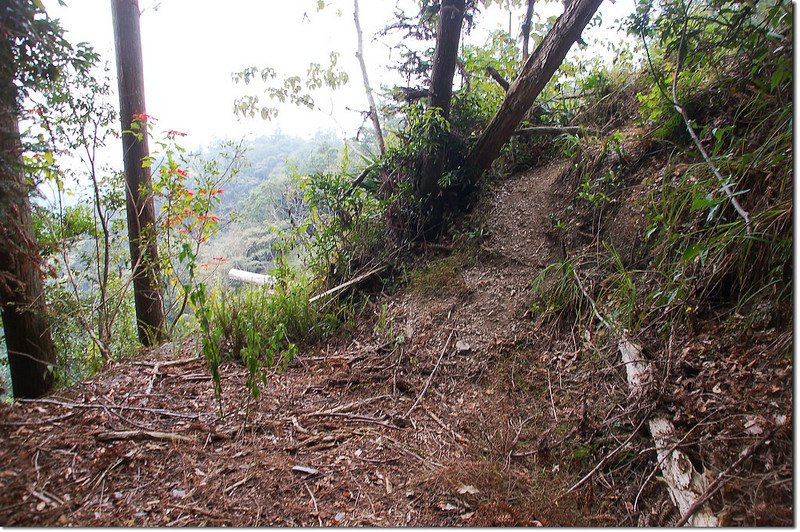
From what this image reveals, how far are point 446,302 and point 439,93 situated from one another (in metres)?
1.61

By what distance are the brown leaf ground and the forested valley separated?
0.01 metres

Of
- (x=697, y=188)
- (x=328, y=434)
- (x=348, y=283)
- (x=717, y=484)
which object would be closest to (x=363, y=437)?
(x=328, y=434)

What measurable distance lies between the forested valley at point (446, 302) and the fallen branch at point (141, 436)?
13mm

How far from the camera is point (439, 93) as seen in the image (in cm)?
330

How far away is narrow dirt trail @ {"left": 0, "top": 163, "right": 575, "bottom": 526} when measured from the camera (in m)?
1.22

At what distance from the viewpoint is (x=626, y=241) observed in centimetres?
233

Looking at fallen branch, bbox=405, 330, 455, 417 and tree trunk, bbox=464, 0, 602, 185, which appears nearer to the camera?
fallen branch, bbox=405, 330, 455, 417

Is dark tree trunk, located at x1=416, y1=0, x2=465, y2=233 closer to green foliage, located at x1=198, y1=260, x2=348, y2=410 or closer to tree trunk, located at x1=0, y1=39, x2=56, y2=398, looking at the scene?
green foliage, located at x1=198, y1=260, x2=348, y2=410

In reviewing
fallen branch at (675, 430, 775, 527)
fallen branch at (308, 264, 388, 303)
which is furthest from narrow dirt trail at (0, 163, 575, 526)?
fallen branch at (308, 264, 388, 303)

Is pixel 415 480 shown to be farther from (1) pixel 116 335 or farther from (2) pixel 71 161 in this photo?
(1) pixel 116 335

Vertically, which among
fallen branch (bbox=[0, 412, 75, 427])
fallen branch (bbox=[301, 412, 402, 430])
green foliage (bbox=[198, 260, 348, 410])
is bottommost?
fallen branch (bbox=[301, 412, 402, 430])

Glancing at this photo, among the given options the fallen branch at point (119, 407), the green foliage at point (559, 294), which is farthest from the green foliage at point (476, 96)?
the fallen branch at point (119, 407)

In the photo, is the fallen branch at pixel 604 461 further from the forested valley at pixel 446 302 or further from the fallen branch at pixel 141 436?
the fallen branch at pixel 141 436

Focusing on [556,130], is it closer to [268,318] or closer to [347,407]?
[268,318]
